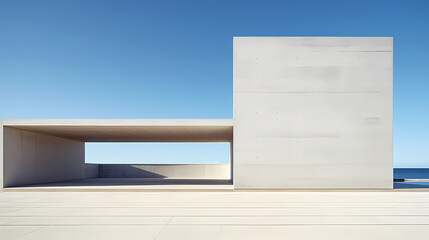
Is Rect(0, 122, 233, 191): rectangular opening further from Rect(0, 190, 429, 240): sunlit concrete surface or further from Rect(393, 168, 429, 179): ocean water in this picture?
Rect(393, 168, 429, 179): ocean water

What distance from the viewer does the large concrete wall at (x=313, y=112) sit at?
9016 millimetres

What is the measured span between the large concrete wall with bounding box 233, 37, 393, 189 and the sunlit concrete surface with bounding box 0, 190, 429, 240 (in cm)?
204

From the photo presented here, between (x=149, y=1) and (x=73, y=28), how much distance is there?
3313 millimetres

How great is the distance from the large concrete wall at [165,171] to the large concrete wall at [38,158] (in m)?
3.13

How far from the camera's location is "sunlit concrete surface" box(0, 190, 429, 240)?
395cm

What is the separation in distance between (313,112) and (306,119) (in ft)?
1.07

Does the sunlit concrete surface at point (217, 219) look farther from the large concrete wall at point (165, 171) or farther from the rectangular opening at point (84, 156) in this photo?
the large concrete wall at point (165, 171)

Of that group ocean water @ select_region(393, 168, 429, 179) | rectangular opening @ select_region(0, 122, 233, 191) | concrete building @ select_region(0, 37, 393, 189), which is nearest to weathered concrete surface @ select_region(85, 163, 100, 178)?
rectangular opening @ select_region(0, 122, 233, 191)

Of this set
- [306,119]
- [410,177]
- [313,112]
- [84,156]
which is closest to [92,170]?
[84,156]

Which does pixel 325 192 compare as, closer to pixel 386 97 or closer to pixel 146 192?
pixel 386 97

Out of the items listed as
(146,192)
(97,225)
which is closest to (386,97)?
(146,192)

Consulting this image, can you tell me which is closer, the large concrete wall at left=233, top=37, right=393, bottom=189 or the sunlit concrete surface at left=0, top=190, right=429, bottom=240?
the sunlit concrete surface at left=0, top=190, right=429, bottom=240

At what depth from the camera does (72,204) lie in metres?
6.56

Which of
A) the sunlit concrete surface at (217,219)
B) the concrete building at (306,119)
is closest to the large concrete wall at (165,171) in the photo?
the concrete building at (306,119)
